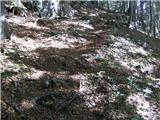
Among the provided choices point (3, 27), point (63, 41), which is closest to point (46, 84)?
point (3, 27)

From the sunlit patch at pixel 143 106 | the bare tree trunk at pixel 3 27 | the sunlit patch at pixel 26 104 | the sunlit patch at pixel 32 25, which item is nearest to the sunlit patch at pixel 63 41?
the sunlit patch at pixel 32 25

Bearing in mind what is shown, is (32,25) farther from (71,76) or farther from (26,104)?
(26,104)

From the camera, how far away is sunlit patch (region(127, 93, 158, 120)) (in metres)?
7.86

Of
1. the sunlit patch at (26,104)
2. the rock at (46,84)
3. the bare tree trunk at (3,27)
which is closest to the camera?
the sunlit patch at (26,104)

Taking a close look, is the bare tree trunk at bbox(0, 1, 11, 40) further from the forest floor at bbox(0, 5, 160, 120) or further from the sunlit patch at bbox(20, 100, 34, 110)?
the sunlit patch at bbox(20, 100, 34, 110)

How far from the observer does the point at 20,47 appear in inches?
350

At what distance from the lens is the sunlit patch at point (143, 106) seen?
25.8 feet

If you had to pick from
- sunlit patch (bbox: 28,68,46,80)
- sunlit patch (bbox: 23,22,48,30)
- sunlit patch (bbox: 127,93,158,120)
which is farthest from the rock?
sunlit patch (bbox: 23,22,48,30)

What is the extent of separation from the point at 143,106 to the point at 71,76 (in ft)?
7.05

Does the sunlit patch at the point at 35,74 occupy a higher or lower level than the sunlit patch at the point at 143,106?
higher

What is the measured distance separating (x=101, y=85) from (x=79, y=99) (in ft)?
4.04

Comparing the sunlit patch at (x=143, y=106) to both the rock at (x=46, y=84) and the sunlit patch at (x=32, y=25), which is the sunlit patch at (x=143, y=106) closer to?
the rock at (x=46, y=84)

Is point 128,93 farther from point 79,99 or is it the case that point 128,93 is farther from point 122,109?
point 79,99

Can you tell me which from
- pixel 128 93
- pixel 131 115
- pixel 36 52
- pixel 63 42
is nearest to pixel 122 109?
pixel 131 115
